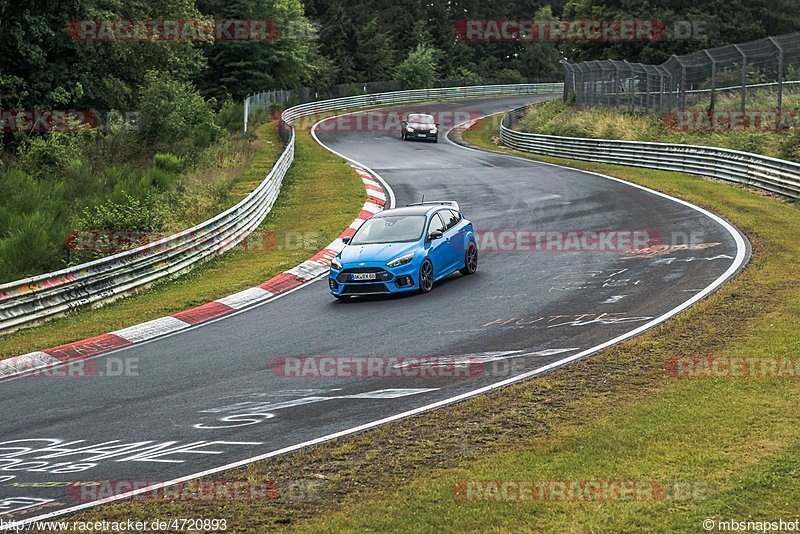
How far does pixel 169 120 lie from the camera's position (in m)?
37.6

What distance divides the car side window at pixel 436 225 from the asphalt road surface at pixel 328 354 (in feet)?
3.18

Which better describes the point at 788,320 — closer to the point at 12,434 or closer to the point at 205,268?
the point at 12,434

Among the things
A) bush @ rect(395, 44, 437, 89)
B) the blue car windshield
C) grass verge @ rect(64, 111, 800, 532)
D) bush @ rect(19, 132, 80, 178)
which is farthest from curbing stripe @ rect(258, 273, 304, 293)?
bush @ rect(395, 44, 437, 89)

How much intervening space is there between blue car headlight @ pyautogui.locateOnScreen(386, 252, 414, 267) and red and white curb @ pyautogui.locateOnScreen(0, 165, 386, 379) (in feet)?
8.15

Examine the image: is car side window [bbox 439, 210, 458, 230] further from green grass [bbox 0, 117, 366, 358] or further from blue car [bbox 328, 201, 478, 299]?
green grass [bbox 0, 117, 366, 358]

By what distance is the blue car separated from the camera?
17172 mm

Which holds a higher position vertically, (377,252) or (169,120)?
(169,120)

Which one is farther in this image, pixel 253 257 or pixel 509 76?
pixel 509 76

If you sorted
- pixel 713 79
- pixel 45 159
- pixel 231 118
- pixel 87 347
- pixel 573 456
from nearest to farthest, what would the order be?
pixel 573 456 → pixel 87 347 → pixel 45 159 → pixel 713 79 → pixel 231 118

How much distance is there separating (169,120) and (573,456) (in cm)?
3139

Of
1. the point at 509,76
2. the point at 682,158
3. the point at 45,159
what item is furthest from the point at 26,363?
the point at 509,76

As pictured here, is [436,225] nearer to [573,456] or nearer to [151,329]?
[151,329]

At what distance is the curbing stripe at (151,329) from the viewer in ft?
50.9

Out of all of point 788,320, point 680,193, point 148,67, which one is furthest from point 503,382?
point 148,67
